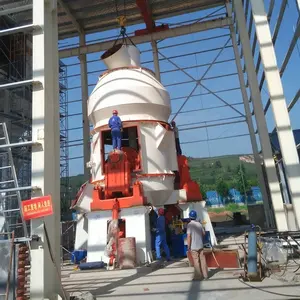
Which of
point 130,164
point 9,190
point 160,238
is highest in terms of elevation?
point 130,164

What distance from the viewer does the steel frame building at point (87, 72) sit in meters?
5.32

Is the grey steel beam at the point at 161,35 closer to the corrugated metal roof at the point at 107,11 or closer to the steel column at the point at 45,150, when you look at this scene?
the corrugated metal roof at the point at 107,11

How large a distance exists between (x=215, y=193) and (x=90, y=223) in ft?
91.6

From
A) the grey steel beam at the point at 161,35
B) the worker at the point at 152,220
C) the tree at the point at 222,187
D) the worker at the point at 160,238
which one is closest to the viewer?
the worker at the point at 160,238

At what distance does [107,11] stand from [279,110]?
1538cm

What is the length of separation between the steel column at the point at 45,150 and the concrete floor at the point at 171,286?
1.05 meters

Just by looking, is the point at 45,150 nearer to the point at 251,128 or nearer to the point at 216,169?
the point at 251,128

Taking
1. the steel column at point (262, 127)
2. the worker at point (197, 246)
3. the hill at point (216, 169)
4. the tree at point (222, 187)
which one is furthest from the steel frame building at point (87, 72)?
the tree at point (222, 187)

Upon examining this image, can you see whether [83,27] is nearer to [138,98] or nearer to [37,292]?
[138,98]

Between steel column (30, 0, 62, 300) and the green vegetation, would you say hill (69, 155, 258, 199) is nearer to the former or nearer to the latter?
the green vegetation

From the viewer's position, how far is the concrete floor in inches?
191

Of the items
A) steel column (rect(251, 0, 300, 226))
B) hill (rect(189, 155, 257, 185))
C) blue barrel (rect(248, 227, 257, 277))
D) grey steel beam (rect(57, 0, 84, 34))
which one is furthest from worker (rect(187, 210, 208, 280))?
hill (rect(189, 155, 257, 185))

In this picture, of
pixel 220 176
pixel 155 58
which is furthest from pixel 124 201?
pixel 220 176

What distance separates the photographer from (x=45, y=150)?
5.40 meters
